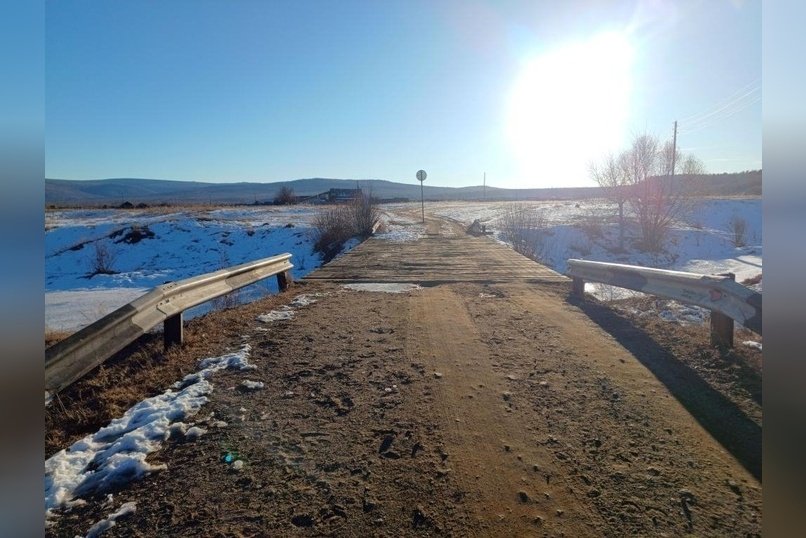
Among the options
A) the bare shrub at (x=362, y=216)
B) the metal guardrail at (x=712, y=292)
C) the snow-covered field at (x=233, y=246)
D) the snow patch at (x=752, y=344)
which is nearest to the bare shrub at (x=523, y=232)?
the snow-covered field at (x=233, y=246)

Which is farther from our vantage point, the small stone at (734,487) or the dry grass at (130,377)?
the dry grass at (130,377)

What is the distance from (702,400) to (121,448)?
3.85 m

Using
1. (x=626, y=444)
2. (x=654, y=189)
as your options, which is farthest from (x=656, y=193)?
(x=626, y=444)

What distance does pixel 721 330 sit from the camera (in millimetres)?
4285

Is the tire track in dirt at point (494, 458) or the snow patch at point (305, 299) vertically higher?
the snow patch at point (305, 299)

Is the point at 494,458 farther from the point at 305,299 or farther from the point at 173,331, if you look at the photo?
the point at 305,299

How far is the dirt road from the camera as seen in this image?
2.00m

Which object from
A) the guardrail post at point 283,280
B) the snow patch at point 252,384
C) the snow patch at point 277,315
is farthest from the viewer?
the guardrail post at point 283,280

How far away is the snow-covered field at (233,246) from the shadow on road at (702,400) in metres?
15.1

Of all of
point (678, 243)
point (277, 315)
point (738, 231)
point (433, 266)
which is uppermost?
point (738, 231)

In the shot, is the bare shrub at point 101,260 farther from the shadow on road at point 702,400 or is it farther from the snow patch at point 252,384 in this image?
the shadow on road at point 702,400

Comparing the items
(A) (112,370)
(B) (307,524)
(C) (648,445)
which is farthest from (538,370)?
(A) (112,370)

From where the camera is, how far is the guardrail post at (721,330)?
4.22 m
